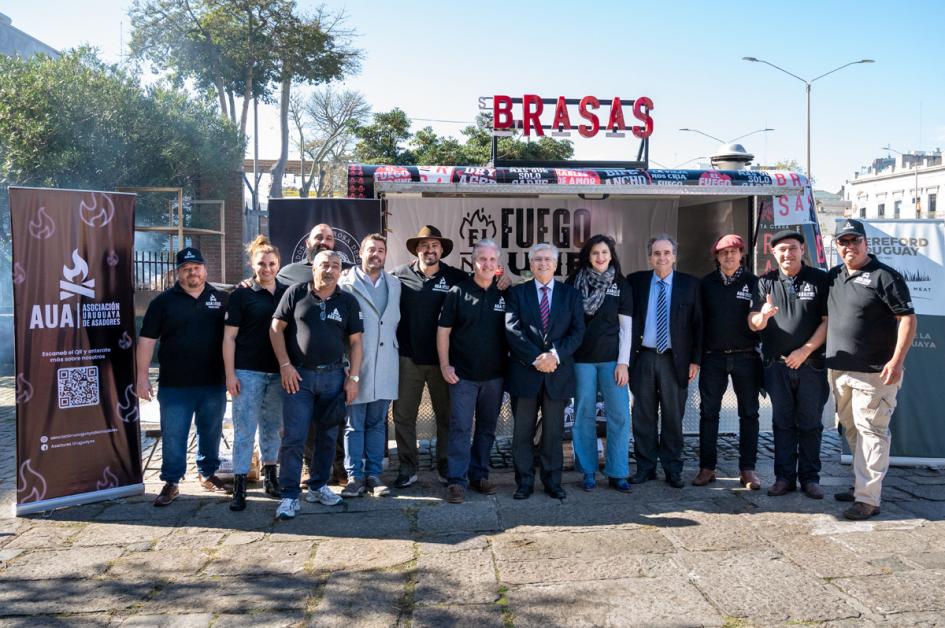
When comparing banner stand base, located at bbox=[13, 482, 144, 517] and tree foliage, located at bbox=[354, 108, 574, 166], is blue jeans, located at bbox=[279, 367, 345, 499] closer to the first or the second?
banner stand base, located at bbox=[13, 482, 144, 517]

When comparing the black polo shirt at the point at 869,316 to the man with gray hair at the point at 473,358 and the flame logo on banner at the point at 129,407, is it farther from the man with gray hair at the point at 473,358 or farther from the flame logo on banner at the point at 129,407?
the flame logo on banner at the point at 129,407

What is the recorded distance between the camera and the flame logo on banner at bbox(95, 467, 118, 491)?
5.18m

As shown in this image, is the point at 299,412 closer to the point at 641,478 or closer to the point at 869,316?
the point at 641,478

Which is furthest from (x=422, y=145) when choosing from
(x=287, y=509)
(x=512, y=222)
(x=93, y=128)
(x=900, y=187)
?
(x=900, y=187)

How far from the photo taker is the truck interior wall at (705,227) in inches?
301

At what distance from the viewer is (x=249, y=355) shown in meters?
4.99

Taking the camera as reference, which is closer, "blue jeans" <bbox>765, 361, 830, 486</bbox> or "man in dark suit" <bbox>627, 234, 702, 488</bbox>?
"blue jeans" <bbox>765, 361, 830, 486</bbox>

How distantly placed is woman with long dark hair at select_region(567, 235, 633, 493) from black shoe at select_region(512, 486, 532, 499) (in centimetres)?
46

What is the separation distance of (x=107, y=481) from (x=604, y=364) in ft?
11.6

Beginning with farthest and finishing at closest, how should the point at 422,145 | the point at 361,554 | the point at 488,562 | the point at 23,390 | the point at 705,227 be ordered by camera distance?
1. the point at 422,145
2. the point at 705,227
3. the point at 23,390
4. the point at 361,554
5. the point at 488,562

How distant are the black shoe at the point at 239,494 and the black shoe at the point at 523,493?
1.81 meters

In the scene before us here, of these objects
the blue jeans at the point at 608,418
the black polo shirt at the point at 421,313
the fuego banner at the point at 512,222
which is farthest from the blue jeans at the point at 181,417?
the fuego banner at the point at 512,222

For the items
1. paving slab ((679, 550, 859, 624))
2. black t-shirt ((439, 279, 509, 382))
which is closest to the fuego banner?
black t-shirt ((439, 279, 509, 382))

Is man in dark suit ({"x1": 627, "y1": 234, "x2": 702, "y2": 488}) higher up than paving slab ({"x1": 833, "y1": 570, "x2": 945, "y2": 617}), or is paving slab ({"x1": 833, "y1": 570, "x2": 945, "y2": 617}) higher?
man in dark suit ({"x1": 627, "y1": 234, "x2": 702, "y2": 488})
